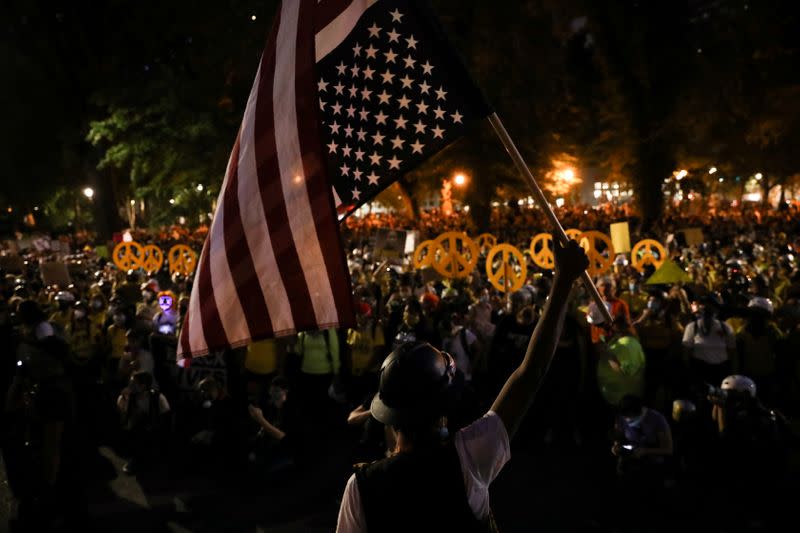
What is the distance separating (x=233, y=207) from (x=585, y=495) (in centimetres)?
469

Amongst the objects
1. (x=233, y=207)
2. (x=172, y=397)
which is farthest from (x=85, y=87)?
(x=233, y=207)

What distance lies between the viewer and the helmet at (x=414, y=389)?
70.1 inches

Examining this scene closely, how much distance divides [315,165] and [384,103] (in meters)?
0.57

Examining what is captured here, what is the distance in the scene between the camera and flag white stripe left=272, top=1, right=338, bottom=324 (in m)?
2.59

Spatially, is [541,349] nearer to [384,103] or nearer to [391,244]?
[384,103]

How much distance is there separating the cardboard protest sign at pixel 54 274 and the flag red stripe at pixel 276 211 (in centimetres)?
1143

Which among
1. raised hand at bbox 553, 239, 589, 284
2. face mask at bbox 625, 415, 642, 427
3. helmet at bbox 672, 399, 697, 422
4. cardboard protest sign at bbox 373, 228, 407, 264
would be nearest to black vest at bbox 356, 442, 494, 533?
raised hand at bbox 553, 239, 589, 284

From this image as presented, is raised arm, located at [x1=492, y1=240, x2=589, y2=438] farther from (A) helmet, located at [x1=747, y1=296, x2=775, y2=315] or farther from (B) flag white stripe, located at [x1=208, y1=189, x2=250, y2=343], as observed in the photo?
(A) helmet, located at [x1=747, y1=296, x2=775, y2=315]

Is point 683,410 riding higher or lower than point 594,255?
lower

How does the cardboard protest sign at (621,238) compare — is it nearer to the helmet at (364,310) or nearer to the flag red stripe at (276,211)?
the helmet at (364,310)

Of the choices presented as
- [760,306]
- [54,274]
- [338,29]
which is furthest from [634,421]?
[54,274]

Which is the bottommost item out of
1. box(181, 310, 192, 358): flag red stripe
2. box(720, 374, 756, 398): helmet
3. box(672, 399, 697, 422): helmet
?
box(672, 399, 697, 422): helmet

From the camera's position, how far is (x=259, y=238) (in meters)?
2.71

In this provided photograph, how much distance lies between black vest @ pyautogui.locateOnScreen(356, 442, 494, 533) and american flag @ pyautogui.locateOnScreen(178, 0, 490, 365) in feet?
2.96
